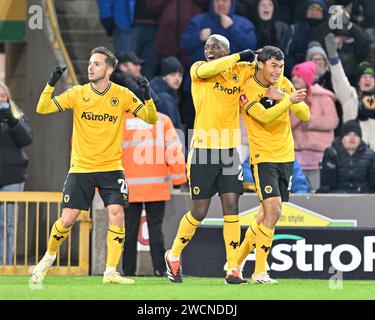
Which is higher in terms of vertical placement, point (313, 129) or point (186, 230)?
point (313, 129)

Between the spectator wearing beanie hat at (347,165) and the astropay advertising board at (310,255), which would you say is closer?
the astropay advertising board at (310,255)

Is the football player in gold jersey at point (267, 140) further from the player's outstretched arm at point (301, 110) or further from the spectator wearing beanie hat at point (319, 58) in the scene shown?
the spectator wearing beanie hat at point (319, 58)

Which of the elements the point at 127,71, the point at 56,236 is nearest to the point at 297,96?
the point at 56,236

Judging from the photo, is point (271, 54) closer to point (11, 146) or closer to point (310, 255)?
point (310, 255)

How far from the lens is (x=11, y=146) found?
17.1 metres

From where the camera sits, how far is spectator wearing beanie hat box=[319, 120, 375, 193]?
55.8 ft

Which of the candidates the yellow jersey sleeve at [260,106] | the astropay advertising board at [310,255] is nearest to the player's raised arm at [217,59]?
the yellow jersey sleeve at [260,106]

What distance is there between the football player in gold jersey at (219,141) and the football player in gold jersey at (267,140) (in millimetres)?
157

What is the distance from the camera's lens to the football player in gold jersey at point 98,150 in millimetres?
13891

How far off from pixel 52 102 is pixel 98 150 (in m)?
0.64

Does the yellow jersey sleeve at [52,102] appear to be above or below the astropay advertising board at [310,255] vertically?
above

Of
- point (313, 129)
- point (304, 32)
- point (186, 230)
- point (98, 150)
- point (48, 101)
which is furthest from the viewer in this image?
point (304, 32)

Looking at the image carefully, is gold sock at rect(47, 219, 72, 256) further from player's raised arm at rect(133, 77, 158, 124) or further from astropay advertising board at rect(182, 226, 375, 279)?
astropay advertising board at rect(182, 226, 375, 279)

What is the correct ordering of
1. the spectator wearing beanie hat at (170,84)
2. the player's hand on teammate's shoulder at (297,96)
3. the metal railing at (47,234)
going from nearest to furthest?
the player's hand on teammate's shoulder at (297,96), the metal railing at (47,234), the spectator wearing beanie hat at (170,84)
